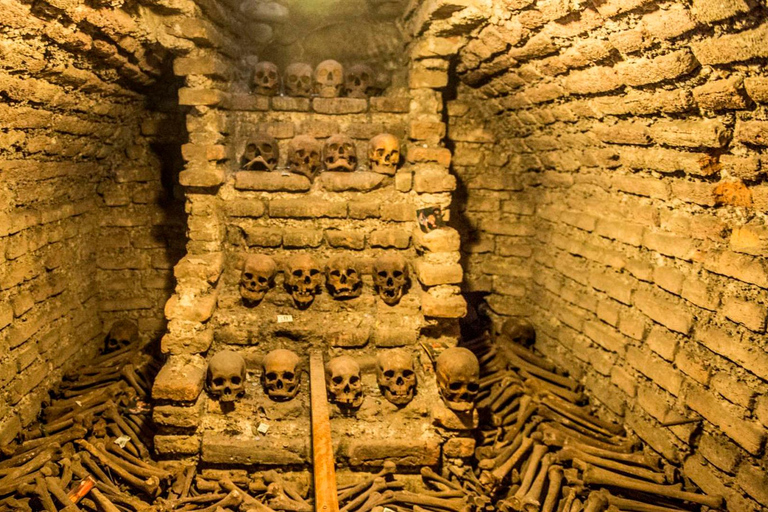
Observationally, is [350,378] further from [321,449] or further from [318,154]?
[318,154]

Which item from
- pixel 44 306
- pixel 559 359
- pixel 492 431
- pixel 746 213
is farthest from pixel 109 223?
pixel 746 213

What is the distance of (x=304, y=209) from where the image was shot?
449 centimetres

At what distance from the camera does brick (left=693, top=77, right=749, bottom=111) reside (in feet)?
8.57

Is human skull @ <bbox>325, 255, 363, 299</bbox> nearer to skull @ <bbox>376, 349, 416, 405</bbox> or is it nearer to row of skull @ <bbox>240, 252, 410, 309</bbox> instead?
row of skull @ <bbox>240, 252, 410, 309</bbox>

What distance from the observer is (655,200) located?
399cm

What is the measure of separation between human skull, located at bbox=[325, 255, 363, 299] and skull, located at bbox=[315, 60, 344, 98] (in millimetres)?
1628

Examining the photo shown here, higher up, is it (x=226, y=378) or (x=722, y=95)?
(x=722, y=95)

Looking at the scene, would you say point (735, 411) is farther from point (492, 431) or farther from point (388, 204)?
point (388, 204)

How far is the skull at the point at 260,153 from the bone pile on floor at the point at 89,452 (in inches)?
89.1

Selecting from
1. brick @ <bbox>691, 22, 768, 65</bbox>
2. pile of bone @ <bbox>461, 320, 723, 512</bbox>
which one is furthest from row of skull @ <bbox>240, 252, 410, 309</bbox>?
brick @ <bbox>691, 22, 768, 65</bbox>

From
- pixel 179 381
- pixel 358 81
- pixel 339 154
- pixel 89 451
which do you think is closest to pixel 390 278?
pixel 339 154

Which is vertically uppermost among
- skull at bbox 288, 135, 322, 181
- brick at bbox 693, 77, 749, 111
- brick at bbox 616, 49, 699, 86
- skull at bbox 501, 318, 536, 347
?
brick at bbox 616, 49, 699, 86

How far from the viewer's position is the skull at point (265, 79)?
15.7ft

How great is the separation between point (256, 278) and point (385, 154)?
1.50m
